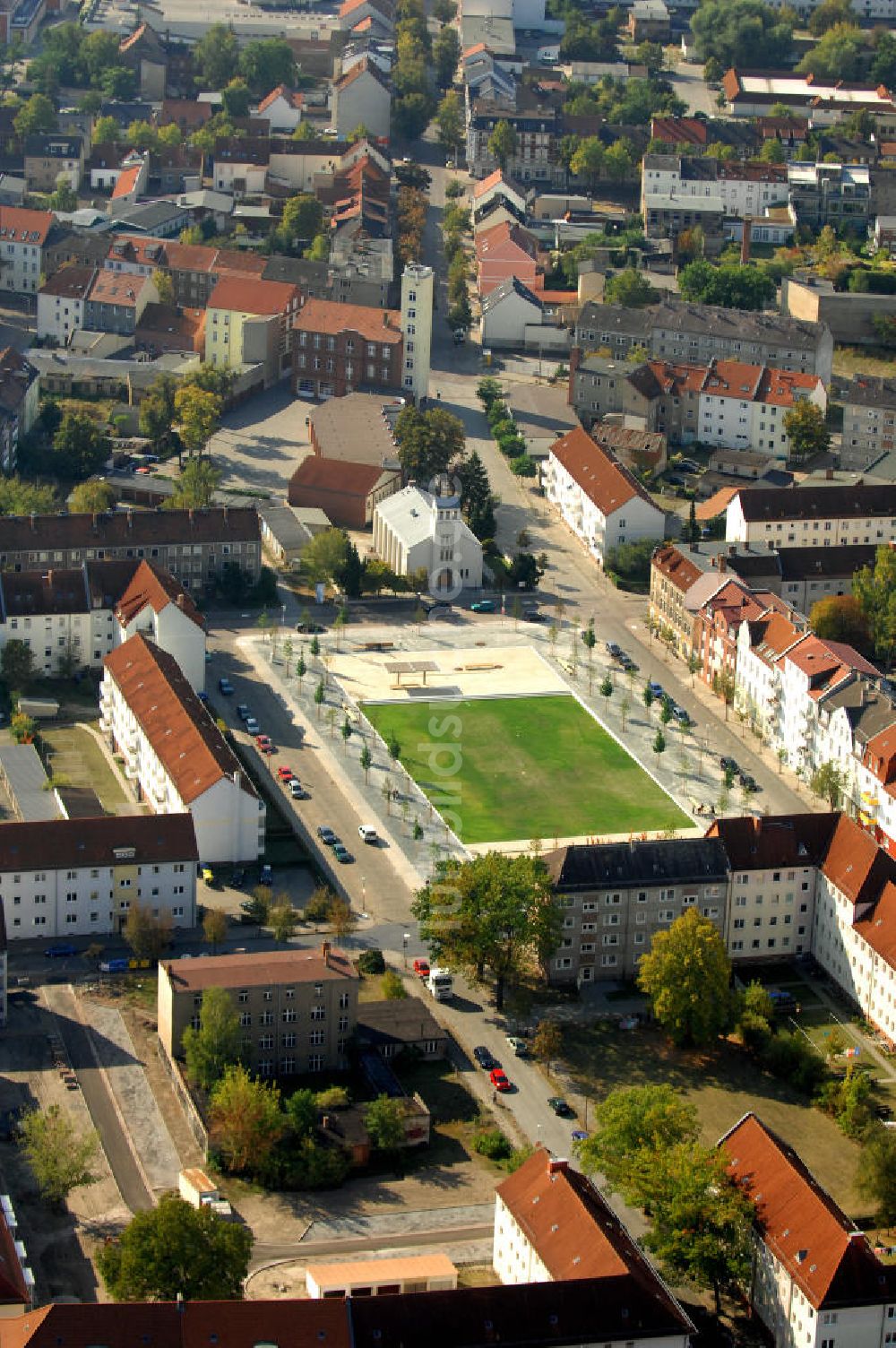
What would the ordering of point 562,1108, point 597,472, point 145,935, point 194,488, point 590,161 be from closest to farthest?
1. point 562,1108
2. point 145,935
3. point 194,488
4. point 597,472
5. point 590,161

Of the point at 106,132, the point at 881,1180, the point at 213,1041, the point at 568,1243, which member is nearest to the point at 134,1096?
the point at 213,1041

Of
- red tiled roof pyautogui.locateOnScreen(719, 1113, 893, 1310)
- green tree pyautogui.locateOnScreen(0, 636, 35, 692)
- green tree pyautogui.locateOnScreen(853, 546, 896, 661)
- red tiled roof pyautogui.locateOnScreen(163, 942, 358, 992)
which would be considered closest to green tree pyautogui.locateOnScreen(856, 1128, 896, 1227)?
red tiled roof pyautogui.locateOnScreen(719, 1113, 893, 1310)

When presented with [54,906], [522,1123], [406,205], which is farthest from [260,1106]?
[406,205]

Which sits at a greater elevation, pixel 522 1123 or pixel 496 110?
pixel 496 110

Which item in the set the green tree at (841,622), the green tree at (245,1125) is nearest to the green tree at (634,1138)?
the green tree at (245,1125)

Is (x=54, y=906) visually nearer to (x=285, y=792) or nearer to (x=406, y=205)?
(x=285, y=792)

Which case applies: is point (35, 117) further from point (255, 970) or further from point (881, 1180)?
point (881, 1180)

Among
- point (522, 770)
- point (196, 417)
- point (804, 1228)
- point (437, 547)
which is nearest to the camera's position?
point (804, 1228)
